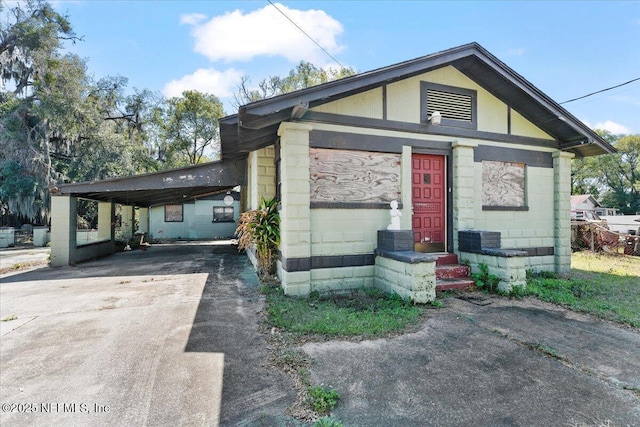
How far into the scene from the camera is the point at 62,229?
27.1 ft

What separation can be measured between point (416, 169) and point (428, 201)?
71cm

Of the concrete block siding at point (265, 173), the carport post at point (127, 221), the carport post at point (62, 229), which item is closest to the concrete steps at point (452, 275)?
the concrete block siding at point (265, 173)

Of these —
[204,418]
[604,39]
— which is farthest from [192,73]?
[204,418]

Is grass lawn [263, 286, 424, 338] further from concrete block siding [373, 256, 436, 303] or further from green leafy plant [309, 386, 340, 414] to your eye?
green leafy plant [309, 386, 340, 414]

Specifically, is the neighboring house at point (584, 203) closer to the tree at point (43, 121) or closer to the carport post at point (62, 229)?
the carport post at point (62, 229)

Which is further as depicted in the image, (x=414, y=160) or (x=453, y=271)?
(x=414, y=160)

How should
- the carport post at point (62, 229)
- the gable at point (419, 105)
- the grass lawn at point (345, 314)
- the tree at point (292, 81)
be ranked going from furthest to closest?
1. the tree at point (292, 81)
2. the carport post at point (62, 229)
3. the gable at point (419, 105)
4. the grass lawn at point (345, 314)

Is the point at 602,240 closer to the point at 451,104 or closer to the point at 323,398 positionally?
the point at 451,104

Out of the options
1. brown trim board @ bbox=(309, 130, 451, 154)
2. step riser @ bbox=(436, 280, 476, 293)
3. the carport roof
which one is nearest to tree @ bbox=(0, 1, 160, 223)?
the carport roof

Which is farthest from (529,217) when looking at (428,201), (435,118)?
(435,118)

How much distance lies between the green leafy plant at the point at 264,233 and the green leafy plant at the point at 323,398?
3.83m

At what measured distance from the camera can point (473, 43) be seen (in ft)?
18.3

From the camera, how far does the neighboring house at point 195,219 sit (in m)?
17.4

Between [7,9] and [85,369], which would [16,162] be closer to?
[7,9]
